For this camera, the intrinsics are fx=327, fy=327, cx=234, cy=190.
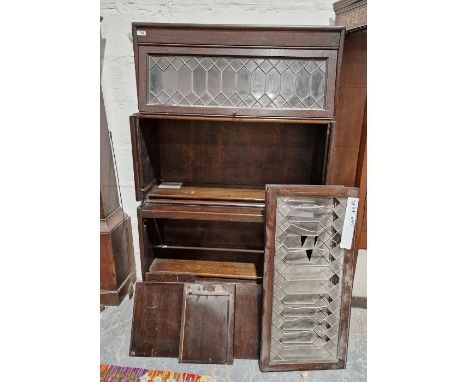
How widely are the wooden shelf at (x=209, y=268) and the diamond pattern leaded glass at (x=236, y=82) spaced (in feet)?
2.90

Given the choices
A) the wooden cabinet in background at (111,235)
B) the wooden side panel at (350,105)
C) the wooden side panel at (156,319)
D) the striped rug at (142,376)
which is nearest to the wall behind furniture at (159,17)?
the wooden cabinet in background at (111,235)

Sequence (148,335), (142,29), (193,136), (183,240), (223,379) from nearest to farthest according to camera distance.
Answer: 1. (142,29)
2. (223,379)
3. (148,335)
4. (193,136)
5. (183,240)

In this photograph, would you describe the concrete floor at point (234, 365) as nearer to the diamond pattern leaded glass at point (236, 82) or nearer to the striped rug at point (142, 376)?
the striped rug at point (142, 376)

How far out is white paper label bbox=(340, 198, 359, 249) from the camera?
1438 mm

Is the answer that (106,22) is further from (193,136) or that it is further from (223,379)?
(223,379)

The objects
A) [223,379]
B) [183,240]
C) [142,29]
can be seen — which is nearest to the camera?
[142,29]

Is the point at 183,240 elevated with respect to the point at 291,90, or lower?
lower

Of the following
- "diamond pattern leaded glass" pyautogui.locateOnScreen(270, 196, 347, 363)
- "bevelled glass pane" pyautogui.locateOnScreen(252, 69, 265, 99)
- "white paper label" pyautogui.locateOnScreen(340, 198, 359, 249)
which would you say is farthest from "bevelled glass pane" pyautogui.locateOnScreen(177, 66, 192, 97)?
"white paper label" pyautogui.locateOnScreen(340, 198, 359, 249)

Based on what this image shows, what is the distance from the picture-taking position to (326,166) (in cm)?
150

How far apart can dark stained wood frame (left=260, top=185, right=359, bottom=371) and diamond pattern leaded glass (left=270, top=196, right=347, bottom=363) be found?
0.8 inches

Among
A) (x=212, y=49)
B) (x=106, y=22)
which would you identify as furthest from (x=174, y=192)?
(x=106, y=22)

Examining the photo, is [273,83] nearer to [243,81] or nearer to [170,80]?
[243,81]

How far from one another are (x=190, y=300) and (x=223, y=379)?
Answer: 38 cm

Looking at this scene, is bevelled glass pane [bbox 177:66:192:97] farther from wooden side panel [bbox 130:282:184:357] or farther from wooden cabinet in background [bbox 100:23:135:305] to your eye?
wooden side panel [bbox 130:282:184:357]
